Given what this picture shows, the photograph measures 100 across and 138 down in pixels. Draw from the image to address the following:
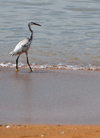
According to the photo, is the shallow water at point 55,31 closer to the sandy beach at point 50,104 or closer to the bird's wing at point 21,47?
the bird's wing at point 21,47

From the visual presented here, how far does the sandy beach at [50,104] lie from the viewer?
445 centimetres

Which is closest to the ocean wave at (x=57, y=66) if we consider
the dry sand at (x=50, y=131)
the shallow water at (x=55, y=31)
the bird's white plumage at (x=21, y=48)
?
the shallow water at (x=55, y=31)

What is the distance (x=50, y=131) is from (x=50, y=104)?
3.55 ft

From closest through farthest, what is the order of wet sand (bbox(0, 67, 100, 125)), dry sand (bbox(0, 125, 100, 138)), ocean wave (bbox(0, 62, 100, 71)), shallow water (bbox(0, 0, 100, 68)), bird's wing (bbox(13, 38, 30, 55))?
1. dry sand (bbox(0, 125, 100, 138))
2. wet sand (bbox(0, 67, 100, 125))
3. bird's wing (bbox(13, 38, 30, 55))
4. ocean wave (bbox(0, 62, 100, 71))
5. shallow water (bbox(0, 0, 100, 68))

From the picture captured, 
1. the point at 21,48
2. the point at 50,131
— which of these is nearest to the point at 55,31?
the point at 21,48

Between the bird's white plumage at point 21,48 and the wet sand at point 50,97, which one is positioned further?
the bird's white plumage at point 21,48

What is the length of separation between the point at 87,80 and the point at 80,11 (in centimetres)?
1180

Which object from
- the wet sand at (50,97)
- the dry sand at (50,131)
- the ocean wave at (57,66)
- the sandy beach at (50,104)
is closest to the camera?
the dry sand at (50,131)

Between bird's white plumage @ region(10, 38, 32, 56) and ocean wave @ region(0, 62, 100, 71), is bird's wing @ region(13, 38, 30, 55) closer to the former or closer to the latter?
bird's white plumage @ region(10, 38, 32, 56)

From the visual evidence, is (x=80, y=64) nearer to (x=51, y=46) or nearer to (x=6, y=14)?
(x=51, y=46)

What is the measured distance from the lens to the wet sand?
4871mm

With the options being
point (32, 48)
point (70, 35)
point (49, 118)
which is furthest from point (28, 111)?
point (70, 35)

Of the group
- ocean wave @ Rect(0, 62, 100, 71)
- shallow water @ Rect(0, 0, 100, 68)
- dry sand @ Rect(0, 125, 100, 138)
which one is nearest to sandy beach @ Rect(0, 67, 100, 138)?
dry sand @ Rect(0, 125, 100, 138)

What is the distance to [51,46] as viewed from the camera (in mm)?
10773
